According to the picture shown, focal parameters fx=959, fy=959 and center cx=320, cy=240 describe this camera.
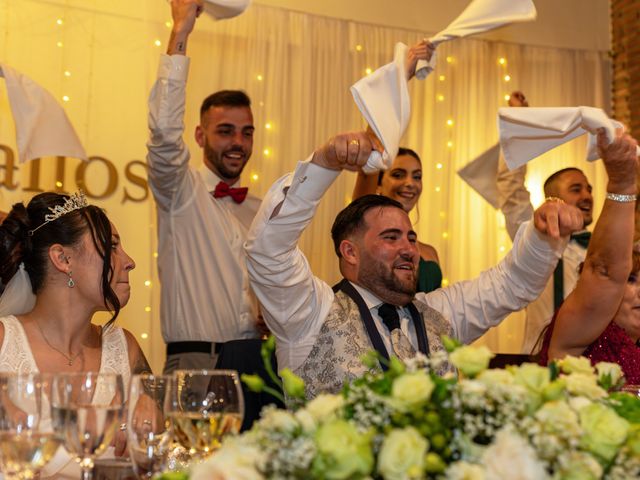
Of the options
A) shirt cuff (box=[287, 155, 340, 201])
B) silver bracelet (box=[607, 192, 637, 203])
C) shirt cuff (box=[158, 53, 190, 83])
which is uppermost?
shirt cuff (box=[158, 53, 190, 83])

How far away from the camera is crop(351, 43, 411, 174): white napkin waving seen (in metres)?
2.56

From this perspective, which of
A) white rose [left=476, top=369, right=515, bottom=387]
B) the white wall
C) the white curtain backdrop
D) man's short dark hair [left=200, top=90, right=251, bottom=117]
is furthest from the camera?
the white wall

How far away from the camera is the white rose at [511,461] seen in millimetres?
987

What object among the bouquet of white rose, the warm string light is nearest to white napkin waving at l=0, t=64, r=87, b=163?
the bouquet of white rose

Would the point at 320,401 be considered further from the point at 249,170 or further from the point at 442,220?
the point at 442,220

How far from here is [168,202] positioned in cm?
404

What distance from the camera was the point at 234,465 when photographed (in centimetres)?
100

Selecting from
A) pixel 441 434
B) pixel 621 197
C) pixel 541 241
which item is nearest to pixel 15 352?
pixel 541 241

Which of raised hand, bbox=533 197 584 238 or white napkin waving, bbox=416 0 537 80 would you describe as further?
white napkin waving, bbox=416 0 537 80

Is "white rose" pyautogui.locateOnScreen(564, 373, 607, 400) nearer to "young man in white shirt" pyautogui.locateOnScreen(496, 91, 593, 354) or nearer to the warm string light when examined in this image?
"young man in white shirt" pyautogui.locateOnScreen(496, 91, 593, 354)

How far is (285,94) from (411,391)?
4697mm

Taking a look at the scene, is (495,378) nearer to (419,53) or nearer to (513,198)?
(419,53)

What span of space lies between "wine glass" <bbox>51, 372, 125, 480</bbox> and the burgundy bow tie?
271 cm

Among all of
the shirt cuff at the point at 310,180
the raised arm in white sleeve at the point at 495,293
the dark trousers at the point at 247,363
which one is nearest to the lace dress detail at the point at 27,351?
the dark trousers at the point at 247,363
